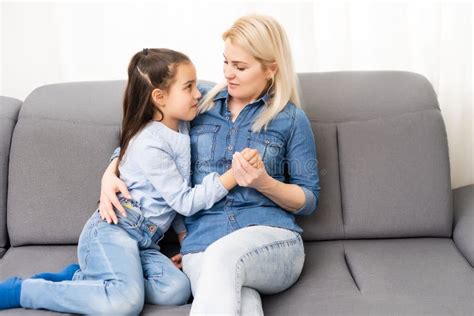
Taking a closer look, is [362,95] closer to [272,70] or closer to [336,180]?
[336,180]

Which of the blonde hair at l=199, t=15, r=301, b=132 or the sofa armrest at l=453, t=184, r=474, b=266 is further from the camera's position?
the sofa armrest at l=453, t=184, r=474, b=266

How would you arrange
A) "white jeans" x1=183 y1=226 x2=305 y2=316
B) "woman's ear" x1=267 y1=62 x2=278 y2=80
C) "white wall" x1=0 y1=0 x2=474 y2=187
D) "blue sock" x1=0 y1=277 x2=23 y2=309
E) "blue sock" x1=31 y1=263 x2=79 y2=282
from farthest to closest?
"white wall" x1=0 y1=0 x2=474 y2=187 → "woman's ear" x1=267 y1=62 x2=278 y2=80 → "blue sock" x1=31 y1=263 x2=79 y2=282 → "blue sock" x1=0 y1=277 x2=23 y2=309 → "white jeans" x1=183 y1=226 x2=305 y2=316

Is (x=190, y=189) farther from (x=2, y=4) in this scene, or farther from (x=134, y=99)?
(x=2, y=4)

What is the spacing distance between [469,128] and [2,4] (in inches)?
72.4

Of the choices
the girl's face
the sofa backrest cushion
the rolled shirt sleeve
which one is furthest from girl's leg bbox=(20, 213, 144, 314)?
the sofa backrest cushion

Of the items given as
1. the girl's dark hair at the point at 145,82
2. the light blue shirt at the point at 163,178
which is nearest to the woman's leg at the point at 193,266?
the light blue shirt at the point at 163,178

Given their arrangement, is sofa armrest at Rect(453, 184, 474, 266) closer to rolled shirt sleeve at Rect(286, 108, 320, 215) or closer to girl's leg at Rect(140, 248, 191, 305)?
rolled shirt sleeve at Rect(286, 108, 320, 215)

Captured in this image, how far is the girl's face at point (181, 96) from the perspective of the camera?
6.05 ft

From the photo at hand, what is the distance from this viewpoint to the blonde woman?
1757 mm

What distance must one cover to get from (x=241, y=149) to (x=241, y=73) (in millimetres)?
221

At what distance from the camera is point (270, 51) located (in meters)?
1.85

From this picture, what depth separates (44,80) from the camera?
2.52 m

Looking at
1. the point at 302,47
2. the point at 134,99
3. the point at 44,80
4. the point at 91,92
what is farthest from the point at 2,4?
the point at 302,47

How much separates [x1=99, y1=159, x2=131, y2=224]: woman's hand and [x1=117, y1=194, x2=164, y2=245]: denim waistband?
0.07 ft
